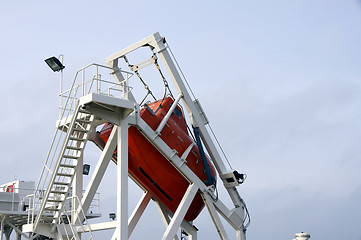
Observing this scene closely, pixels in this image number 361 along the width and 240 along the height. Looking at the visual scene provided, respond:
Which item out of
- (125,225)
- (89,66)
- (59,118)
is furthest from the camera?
(59,118)

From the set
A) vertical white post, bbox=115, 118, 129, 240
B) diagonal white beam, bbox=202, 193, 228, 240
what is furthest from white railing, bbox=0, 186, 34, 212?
vertical white post, bbox=115, 118, 129, 240

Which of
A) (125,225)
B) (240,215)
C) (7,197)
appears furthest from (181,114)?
(7,197)

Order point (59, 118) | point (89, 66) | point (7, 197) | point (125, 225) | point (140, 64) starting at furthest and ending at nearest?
point (7, 197)
point (140, 64)
point (59, 118)
point (89, 66)
point (125, 225)

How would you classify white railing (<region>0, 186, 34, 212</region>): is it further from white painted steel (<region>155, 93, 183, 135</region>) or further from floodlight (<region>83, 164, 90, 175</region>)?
white painted steel (<region>155, 93, 183, 135</region>)

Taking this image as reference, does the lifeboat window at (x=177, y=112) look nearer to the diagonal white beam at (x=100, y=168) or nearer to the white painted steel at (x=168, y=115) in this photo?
the white painted steel at (x=168, y=115)

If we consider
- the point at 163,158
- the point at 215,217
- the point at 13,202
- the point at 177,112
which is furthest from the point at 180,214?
the point at 13,202

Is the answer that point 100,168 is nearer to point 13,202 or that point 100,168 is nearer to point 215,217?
point 215,217

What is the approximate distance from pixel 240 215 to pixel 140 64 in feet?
27.5

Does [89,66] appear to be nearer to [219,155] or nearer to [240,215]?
[219,155]

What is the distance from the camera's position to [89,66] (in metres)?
17.5

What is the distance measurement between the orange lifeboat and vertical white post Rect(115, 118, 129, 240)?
2004mm

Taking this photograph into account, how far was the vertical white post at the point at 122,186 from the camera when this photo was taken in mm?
15930

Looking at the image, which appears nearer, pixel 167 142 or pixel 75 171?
pixel 75 171

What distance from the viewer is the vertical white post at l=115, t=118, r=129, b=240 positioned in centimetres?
1593
